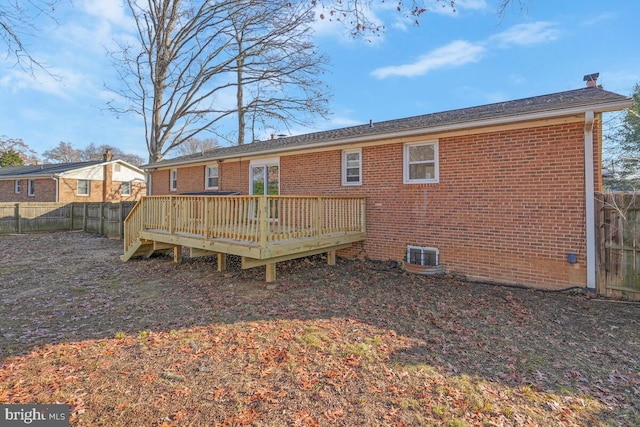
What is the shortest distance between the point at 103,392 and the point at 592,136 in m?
8.13

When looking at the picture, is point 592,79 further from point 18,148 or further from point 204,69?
point 18,148

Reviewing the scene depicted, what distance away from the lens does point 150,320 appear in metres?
5.03

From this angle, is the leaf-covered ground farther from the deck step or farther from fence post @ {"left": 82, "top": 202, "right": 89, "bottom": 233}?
fence post @ {"left": 82, "top": 202, "right": 89, "bottom": 233}

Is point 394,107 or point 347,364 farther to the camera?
point 394,107

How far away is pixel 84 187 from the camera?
2383 centimetres

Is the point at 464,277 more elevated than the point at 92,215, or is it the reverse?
the point at 92,215

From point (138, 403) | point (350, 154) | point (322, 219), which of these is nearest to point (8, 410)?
point (138, 403)

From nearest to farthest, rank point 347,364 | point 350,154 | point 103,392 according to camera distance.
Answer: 1. point 103,392
2. point 347,364
3. point 350,154

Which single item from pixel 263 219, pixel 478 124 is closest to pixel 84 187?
pixel 263 219

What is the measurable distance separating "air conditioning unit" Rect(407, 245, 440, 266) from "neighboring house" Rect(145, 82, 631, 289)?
0.03m

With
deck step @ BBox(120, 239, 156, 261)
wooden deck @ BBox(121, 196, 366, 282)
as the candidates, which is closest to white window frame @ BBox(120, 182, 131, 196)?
deck step @ BBox(120, 239, 156, 261)

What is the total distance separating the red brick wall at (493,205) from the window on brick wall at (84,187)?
23236 millimetres

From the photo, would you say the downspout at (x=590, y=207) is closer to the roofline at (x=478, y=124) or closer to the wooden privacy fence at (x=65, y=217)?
the roofline at (x=478, y=124)

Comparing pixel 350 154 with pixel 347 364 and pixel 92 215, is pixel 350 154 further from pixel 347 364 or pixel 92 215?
pixel 92 215
